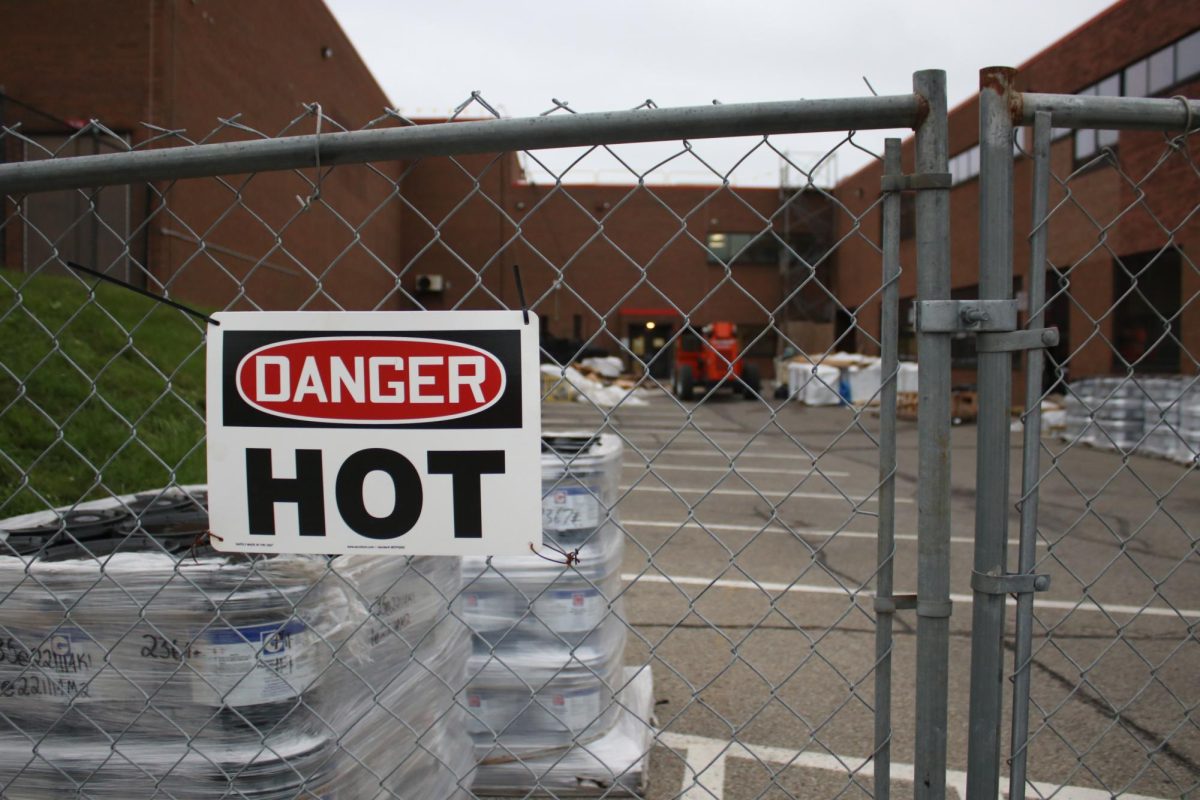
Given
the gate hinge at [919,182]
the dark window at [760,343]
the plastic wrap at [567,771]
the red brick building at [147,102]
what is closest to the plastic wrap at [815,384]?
the dark window at [760,343]

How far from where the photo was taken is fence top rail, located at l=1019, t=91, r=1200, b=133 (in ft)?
5.49

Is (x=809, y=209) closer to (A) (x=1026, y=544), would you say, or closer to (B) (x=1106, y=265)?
(B) (x=1106, y=265)

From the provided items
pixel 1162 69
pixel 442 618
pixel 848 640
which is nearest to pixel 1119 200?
pixel 1162 69

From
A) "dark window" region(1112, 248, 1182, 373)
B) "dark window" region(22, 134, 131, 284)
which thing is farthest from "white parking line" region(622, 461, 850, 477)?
"dark window" region(1112, 248, 1182, 373)

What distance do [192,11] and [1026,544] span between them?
16.6m

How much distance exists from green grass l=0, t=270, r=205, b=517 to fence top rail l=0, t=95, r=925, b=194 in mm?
2534

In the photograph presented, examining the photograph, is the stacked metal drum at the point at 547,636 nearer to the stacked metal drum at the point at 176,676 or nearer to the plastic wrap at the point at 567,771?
the plastic wrap at the point at 567,771

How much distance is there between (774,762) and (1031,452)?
1.93 meters

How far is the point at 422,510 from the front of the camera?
1.72 metres

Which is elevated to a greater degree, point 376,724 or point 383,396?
point 383,396

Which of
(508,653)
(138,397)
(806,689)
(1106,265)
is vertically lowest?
(806,689)

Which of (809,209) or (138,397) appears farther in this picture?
(809,209)

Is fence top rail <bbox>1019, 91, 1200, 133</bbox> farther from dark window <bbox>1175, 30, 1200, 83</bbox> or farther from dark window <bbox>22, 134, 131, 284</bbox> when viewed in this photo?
dark window <bbox>1175, 30, 1200, 83</bbox>

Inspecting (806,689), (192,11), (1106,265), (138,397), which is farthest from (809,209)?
(806,689)
